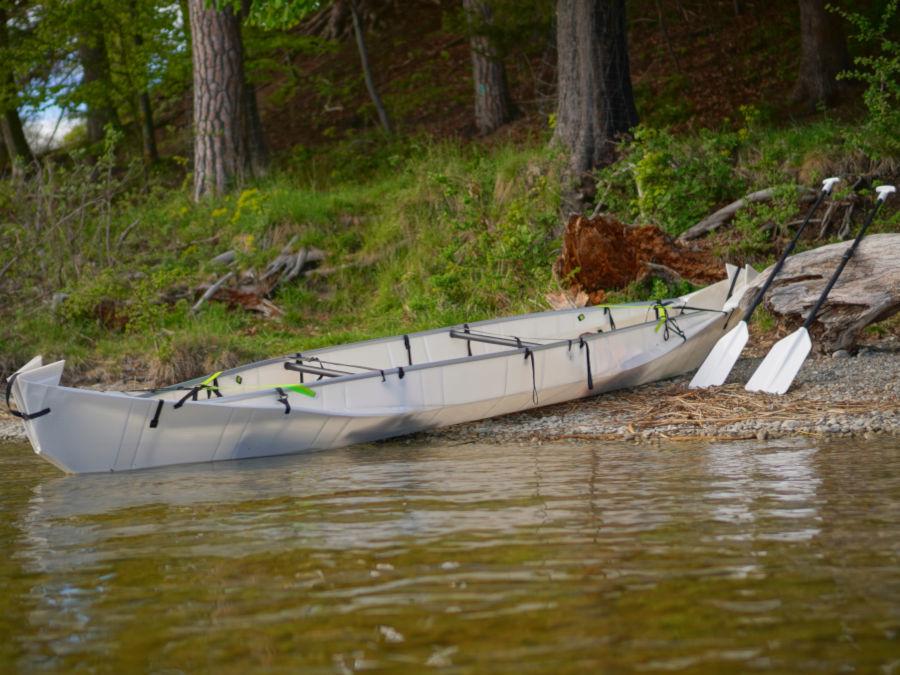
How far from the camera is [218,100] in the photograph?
1411 centimetres

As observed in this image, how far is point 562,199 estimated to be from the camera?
11148mm

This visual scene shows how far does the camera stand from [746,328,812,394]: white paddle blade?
6738 mm

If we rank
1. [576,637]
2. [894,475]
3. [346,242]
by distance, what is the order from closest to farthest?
[576,637], [894,475], [346,242]

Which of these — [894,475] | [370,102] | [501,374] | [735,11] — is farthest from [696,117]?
[894,475]

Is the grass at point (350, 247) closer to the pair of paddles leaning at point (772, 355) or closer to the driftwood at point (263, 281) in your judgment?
the driftwood at point (263, 281)

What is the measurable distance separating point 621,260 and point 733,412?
127 inches

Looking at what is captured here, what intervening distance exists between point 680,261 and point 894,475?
5216mm

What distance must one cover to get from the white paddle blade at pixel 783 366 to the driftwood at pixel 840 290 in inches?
25.2

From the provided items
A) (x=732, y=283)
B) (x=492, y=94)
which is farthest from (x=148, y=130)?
(x=732, y=283)

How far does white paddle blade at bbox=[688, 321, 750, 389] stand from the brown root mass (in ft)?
6.68

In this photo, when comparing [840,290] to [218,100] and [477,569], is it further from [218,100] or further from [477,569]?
[218,100]

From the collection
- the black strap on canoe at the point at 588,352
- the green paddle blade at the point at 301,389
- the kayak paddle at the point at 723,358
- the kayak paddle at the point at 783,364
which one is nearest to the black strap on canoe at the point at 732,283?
the kayak paddle at the point at 723,358

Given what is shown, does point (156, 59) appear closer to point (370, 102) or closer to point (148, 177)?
point (148, 177)

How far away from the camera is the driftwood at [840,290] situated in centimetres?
714
